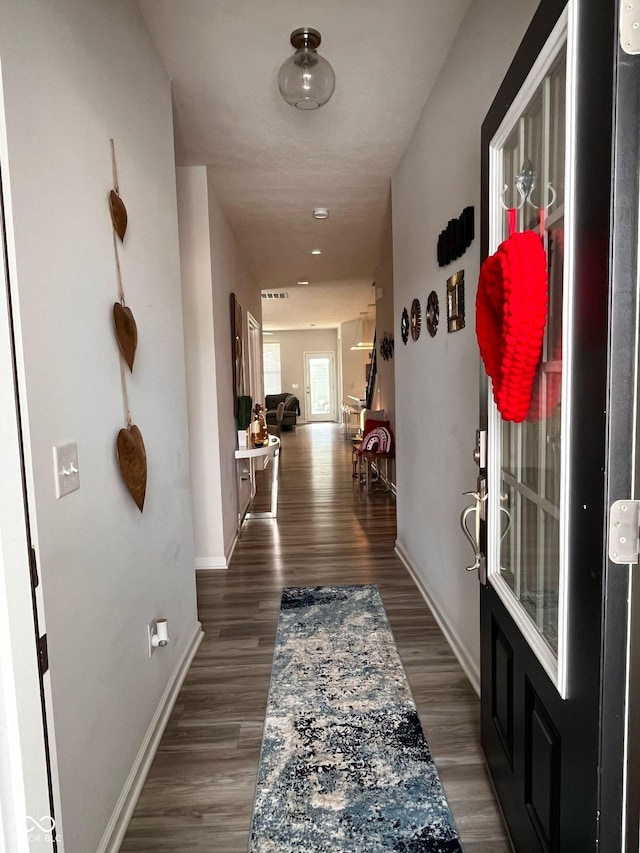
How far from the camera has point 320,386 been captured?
14500mm

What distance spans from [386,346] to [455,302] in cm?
343

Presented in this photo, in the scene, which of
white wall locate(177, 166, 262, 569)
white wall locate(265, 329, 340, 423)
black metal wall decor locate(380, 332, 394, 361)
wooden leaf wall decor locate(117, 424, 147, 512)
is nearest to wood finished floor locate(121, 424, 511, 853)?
white wall locate(177, 166, 262, 569)

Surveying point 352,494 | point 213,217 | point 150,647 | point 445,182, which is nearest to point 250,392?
point 352,494

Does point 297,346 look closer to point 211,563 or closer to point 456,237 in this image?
point 211,563

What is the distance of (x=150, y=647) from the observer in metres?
1.83

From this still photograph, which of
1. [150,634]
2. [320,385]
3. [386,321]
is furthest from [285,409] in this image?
[150,634]

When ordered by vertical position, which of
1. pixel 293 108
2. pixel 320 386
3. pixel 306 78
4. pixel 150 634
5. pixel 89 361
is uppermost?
pixel 293 108

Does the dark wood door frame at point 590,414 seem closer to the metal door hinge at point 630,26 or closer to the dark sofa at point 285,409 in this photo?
the metal door hinge at point 630,26

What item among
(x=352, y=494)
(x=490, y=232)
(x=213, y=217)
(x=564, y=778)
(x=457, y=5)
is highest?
(x=457, y=5)

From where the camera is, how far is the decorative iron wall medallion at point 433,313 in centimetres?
254

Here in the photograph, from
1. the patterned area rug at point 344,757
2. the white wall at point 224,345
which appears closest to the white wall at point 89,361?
the patterned area rug at point 344,757

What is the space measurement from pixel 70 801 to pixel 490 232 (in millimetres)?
1773

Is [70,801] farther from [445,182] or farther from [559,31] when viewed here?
[445,182]

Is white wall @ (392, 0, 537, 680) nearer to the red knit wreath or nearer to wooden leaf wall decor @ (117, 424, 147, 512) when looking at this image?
the red knit wreath
